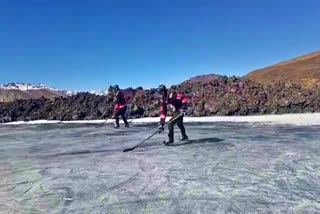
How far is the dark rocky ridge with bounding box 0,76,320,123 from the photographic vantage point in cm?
2961

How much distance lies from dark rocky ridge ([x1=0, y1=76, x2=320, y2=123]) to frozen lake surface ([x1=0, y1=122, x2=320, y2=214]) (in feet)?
53.4

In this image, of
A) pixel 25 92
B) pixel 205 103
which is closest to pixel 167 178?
pixel 205 103

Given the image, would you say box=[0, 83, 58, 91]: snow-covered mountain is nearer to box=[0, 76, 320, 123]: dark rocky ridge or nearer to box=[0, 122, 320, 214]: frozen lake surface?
box=[0, 76, 320, 123]: dark rocky ridge

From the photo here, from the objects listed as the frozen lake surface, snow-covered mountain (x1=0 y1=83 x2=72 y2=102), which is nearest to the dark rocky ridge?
the frozen lake surface

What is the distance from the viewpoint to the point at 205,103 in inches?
1224

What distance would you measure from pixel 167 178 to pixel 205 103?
2326 centimetres

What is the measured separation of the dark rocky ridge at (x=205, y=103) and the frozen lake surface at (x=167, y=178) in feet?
53.4

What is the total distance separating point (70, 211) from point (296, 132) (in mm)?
12642

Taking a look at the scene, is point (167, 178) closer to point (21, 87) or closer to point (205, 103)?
point (205, 103)

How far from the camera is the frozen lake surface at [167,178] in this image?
632 cm

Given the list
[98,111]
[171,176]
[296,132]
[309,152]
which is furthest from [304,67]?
[171,176]

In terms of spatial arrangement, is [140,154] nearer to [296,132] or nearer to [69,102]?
[296,132]

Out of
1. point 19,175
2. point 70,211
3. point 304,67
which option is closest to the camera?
point 70,211

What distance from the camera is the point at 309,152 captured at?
1100cm
